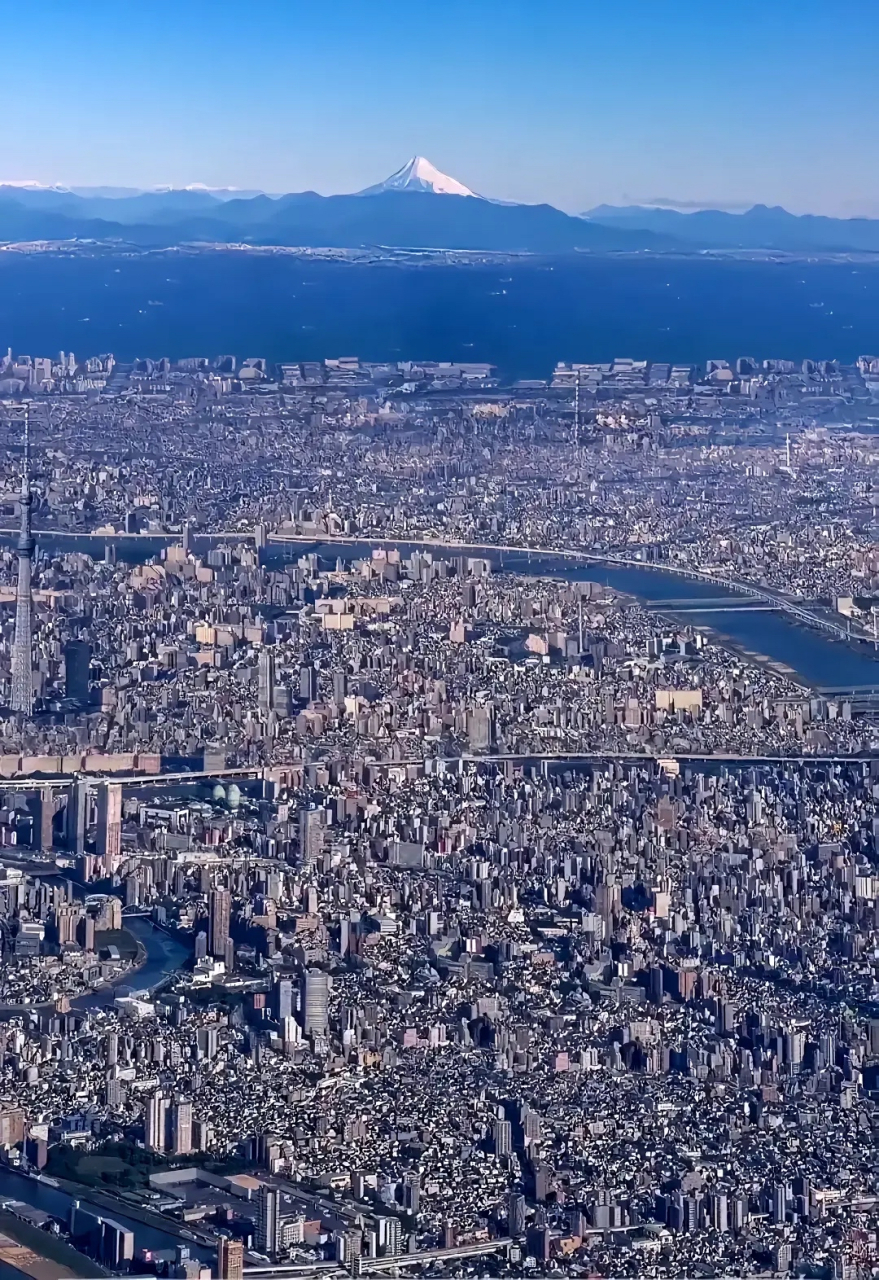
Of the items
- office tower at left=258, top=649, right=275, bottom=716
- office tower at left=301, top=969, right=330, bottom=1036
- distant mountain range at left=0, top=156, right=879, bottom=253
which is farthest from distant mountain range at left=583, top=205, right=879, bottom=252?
office tower at left=301, top=969, right=330, bottom=1036

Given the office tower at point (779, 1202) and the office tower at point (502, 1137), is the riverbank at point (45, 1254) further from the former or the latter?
the office tower at point (779, 1202)

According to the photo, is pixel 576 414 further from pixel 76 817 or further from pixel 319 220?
pixel 76 817

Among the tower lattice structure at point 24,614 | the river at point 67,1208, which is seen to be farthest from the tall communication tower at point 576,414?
the river at point 67,1208

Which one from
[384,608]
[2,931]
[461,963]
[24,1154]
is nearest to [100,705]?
[384,608]

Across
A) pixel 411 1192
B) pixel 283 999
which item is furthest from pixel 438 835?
pixel 411 1192

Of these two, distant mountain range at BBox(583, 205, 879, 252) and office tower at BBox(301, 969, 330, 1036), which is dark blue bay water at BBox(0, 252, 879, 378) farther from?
office tower at BBox(301, 969, 330, 1036)

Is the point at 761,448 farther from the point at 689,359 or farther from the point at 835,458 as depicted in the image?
the point at 689,359
